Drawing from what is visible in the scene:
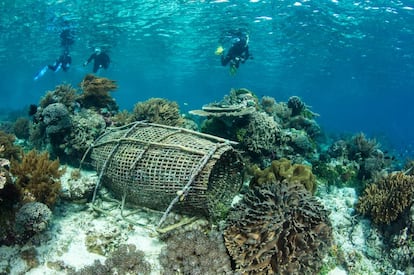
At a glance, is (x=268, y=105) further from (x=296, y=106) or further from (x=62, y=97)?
(x=62, y=97)

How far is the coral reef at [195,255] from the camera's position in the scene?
4.70m

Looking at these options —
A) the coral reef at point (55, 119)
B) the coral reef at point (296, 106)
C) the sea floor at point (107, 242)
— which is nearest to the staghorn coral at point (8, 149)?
the coral reef at point (55, 119)

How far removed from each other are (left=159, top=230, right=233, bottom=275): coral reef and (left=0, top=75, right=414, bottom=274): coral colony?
0.6 inches

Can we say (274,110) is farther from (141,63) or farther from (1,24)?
(141,63)

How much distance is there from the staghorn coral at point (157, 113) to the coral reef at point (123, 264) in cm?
486

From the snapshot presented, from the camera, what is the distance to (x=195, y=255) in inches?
191

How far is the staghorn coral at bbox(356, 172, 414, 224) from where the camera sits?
616 cm

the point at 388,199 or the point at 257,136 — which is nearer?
the point at 388,199

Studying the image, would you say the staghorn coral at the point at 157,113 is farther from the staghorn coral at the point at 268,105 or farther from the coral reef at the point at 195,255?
the coral reef at the point at 195,255

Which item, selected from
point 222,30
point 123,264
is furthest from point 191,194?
point 222,30

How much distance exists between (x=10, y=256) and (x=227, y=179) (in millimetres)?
3879

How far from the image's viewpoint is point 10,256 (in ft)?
15.0

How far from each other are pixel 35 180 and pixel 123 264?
2.17 m

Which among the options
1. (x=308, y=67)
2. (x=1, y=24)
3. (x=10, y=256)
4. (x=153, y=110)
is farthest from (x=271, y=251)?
(x=308, y=67)
